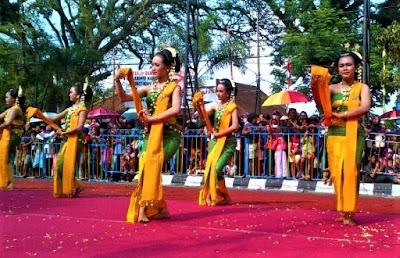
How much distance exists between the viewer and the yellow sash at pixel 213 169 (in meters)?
7.48

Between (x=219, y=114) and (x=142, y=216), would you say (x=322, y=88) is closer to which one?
(x=142, y=216)

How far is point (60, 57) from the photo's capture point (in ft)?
79.8

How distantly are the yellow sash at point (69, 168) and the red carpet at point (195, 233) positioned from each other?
1.27 m

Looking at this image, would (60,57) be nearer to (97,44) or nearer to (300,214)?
(97,44)

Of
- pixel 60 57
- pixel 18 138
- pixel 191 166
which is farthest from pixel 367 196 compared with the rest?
pixel 60 57

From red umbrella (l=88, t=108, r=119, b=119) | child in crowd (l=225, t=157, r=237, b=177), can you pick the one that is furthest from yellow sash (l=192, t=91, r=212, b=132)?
red umbrella (l=88, t=108, r=119, b=119)

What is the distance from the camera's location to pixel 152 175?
575 cm

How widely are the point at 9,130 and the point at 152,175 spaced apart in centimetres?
486

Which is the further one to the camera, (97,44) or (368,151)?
(97,44)

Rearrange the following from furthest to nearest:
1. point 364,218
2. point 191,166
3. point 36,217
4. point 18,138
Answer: point 191,166 < point 18,138 < point 364,218 < point 36,217

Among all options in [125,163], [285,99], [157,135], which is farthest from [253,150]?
[157,135]

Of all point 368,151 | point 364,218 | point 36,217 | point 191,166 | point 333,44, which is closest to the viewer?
point 36,217

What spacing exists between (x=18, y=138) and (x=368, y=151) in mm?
6571

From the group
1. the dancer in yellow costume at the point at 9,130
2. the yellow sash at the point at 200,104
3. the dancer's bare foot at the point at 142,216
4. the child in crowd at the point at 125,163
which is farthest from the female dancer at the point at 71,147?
the child in crowd at the point at 125,163
